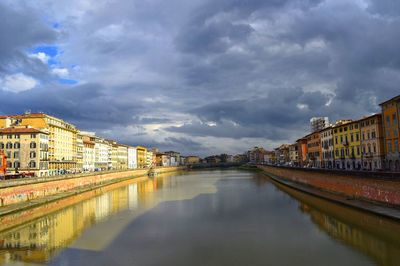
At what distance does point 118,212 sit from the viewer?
37125 mm

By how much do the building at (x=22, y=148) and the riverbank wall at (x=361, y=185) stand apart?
47.6 metres

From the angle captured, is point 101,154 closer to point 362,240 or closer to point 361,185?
point 361,185

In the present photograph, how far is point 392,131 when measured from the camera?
4688 cm

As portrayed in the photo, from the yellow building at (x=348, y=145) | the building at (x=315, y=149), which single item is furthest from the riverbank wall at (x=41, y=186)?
the building at (x=315, y=149)

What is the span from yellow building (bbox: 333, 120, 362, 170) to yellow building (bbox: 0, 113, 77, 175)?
185ft

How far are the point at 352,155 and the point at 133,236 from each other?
50.8 m

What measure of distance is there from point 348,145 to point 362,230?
4499 centimetres

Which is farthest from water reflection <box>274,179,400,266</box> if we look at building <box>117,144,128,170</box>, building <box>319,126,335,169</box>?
building <box>117,144,128,170</box>

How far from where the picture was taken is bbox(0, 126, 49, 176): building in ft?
213

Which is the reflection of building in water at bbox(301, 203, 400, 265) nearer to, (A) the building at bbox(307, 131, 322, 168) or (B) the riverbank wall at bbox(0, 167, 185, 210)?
(B) the riverbank wall at bbox(0, 167, 185, 210)

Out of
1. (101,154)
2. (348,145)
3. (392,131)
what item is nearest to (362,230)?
(392,131)

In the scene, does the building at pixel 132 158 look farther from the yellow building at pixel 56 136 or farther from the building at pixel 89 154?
the yellow building at pixel 56 136

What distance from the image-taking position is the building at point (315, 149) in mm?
87438

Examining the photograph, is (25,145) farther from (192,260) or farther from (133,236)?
(192,260)
